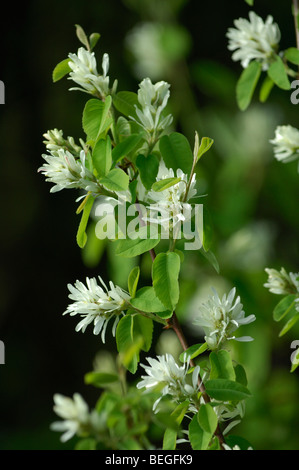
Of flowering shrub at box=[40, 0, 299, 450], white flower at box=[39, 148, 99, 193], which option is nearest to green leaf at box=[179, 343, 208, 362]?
flowering shrub at box=[40, 0, 299, 450]

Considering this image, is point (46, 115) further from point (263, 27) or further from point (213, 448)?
point (213, 448)

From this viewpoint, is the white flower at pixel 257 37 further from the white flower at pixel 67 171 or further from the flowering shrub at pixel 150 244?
the white flower at pixel 67 171

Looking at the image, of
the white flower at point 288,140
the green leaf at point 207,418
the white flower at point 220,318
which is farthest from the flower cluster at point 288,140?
the green leaf at point 207,418

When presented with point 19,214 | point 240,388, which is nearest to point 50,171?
point 240,388

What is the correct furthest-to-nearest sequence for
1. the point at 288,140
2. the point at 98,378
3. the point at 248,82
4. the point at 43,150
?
the point at 43,150 → the point at 248,82 → the point at 288,140 → the point at 98,378

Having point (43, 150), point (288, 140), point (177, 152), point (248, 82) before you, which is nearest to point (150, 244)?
point (177, 152)

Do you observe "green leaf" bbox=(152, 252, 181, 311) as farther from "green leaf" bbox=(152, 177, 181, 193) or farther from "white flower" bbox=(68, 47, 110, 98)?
"white flower" bbox=(68, 47, 110, 98)

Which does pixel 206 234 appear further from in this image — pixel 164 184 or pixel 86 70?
pixel 86 70
